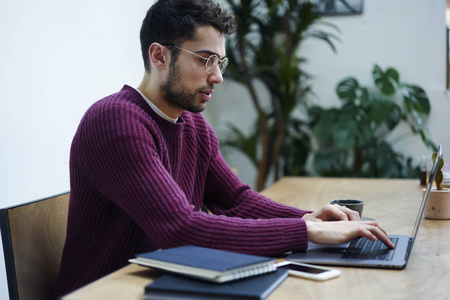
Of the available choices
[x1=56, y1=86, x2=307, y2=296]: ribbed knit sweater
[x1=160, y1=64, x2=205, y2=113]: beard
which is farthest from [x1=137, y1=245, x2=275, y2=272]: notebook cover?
[x1=160, y1=64, x2=205, y2=113]: beard

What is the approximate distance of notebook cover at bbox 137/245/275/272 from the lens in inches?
32.1

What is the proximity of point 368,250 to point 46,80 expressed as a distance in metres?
1.36

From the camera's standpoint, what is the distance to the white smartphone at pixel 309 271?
2.94 ft

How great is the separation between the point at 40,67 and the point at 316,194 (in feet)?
3.65

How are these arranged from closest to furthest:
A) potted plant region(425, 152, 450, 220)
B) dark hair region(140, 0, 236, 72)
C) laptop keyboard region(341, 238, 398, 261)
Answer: laptop keyboard region(341, 238, 398, 261) → dark hair region(140, 0, 236, 72) → potted plant region(425, 152, 450, 220)

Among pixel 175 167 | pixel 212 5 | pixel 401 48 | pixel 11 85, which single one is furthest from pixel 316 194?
pixel 401 48

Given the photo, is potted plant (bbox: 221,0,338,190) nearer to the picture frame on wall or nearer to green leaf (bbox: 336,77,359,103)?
the picture frame on wall

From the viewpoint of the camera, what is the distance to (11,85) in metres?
1.72

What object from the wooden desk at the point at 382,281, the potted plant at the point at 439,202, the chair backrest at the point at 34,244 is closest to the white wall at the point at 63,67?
the potted plant at the point at 439,202

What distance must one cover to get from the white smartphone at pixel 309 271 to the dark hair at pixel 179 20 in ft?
2.10

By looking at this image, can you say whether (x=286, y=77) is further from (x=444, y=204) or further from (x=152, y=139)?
(x=152, y=139)

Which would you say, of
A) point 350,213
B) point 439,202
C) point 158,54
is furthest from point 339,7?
point 350,213

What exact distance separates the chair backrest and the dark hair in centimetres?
46

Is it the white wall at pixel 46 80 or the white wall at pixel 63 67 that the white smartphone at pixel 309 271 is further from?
the white wall at pixel 46 80
